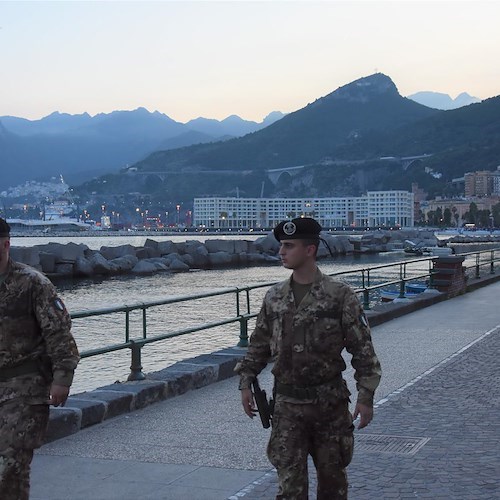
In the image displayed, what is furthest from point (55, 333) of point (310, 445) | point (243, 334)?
point (243, 334)

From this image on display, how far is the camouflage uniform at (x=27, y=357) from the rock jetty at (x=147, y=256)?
125 ft

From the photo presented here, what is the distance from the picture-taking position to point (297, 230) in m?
4.68

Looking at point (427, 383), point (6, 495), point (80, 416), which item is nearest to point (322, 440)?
point (6, 495)

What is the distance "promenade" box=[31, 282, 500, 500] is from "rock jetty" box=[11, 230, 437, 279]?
3325cm

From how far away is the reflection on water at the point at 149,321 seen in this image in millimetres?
16830

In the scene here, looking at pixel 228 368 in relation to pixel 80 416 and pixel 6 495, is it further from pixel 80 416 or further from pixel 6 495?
pixel 6 495

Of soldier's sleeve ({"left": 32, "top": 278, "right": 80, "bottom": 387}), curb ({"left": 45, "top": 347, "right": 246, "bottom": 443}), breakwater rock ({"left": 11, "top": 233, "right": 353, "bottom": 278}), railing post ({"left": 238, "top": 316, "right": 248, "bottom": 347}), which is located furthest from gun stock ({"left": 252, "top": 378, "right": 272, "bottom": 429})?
breakwater rock ({"left": 11, "top": 233, "right": 353, "bottom": 278})

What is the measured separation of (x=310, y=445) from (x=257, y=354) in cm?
55

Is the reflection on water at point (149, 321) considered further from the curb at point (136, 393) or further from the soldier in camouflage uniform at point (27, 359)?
the soldier in camouflage uniform at point (27, 359)

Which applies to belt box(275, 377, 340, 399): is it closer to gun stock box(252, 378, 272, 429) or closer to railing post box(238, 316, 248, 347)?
gun stock box(252, 378, 272, 429)

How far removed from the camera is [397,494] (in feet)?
19.6

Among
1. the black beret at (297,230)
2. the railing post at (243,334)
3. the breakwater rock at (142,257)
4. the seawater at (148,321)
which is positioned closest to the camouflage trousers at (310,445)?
the black beret at (297,230)

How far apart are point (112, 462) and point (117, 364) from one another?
10.6 m

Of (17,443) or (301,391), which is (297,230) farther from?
(17,443)
